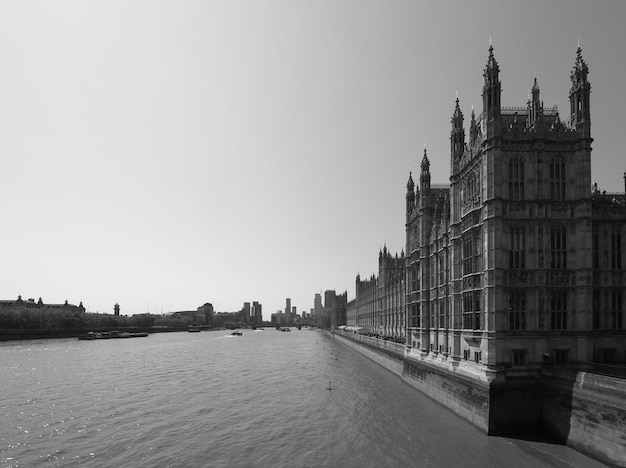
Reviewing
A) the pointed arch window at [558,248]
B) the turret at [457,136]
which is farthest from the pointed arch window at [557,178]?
the turret at [457,136]

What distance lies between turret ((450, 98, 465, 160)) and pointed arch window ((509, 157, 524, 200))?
10.7m

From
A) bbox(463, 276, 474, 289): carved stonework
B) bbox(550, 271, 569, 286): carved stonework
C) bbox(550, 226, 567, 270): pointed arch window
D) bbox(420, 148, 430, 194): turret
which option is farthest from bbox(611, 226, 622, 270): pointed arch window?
bbox(420, 148, 430, 194): turret

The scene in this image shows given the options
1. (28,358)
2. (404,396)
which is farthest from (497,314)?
(28,358)

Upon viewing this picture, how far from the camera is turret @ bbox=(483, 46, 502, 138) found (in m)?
39.7

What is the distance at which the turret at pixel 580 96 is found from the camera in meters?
38.7

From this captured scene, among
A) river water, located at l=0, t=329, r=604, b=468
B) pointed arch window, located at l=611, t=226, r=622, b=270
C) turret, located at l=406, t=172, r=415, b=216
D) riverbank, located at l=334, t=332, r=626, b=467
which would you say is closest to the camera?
riverbank, located at l=334, t=332, r=626, b=467

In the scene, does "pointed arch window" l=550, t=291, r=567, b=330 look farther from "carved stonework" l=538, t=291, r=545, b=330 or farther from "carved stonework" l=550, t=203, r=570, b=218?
"carved stonework" l=550, t=203, r=570, b=218

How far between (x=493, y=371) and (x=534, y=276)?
10007 mm

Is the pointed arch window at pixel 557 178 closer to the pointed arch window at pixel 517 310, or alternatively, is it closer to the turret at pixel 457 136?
the pointed arch window at pixel 517 310

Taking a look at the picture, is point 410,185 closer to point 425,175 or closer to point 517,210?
point 425,175

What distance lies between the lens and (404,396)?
5497 cm

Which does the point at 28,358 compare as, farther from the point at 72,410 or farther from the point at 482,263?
the point at 482,263

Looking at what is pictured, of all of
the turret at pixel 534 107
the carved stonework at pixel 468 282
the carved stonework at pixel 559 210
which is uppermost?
the turret at pixel 534 107

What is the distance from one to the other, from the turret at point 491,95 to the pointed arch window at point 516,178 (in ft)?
12.0
